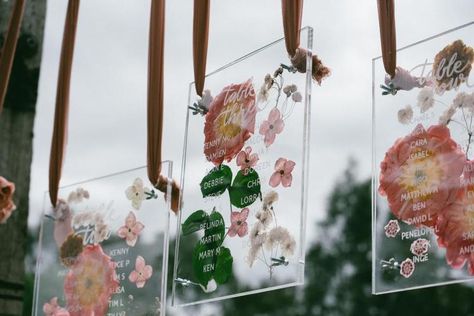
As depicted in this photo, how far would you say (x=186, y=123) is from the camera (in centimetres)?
440

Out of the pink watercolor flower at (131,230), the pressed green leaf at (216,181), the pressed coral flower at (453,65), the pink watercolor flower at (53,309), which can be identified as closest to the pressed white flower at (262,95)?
the pressed green leaf at (216,181)

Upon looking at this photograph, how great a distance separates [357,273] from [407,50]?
36.2 feet

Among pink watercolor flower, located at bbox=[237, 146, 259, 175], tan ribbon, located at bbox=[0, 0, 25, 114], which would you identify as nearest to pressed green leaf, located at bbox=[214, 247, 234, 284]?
pink watercolor flower, located at bbox=[237, 146, 259, 175]

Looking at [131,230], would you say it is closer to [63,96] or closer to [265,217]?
[63,96]

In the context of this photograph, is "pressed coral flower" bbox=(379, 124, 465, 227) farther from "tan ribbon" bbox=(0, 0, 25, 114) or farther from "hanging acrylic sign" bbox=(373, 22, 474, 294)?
"tan ribbon" bbox=(0, 0, 25, 114)

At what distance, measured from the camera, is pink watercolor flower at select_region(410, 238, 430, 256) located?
3.53 metres

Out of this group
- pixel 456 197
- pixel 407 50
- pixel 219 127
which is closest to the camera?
pixel 456 197

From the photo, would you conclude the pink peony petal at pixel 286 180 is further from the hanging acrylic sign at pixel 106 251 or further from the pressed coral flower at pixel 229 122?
the hanging acrylic sign at pixel 106 251

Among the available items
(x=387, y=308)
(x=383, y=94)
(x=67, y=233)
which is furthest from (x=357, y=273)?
(x=383, y=94)

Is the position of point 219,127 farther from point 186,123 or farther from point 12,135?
point 12,135

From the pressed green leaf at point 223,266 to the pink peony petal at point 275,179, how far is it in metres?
0.30

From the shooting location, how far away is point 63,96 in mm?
4676

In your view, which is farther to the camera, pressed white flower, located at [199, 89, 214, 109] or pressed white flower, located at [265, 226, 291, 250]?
pressed white flower, located at [199, 89, 214, 109]

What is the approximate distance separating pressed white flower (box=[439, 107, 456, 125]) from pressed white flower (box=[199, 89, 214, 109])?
1.00 meters
